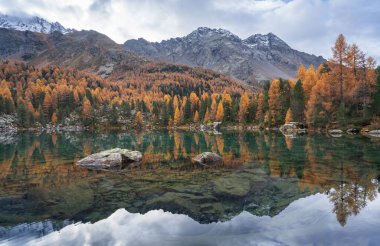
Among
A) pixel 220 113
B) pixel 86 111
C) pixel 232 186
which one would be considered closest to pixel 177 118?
pixel 220 113

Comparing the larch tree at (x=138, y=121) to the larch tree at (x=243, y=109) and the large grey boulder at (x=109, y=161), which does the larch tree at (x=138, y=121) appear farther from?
the large grey boulder at (x=109, y=161)

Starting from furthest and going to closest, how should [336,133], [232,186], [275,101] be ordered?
[275,101] → [336,133] → [232,186]

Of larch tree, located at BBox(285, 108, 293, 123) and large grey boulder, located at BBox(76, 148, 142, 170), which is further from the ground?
larch tree, located at BBox(285, 108, 293, 123)

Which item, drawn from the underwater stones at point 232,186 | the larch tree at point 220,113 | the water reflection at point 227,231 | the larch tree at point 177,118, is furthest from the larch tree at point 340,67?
the larch tree at point 177,118

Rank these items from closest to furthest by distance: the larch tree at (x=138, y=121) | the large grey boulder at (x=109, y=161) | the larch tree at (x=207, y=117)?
1. the large grey boulder at (x=109, y=161)
2. the larch tree at (x=207, y=117)
3. the larch tree at (x=138, y=121)

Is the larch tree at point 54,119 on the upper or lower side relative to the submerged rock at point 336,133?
upper

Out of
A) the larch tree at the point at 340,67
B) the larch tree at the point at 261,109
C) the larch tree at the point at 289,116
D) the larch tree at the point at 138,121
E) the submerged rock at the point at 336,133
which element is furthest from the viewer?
the larch tree at the point at 138,121

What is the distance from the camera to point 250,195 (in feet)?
49.5

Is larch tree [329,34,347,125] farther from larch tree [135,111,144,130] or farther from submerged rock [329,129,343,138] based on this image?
larch tree [135,111,144,130]

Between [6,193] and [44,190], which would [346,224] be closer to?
[44,190]

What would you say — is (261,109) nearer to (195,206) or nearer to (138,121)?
(138,121)

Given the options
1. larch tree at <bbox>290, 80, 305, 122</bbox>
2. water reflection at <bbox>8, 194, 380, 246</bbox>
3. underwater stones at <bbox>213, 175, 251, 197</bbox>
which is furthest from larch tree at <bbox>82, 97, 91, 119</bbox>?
water reflection at <bbox>8, 194, 380, 246</bbox>

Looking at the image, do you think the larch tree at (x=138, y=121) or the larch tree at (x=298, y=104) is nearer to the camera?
the larch tree at (x=298, y=104)

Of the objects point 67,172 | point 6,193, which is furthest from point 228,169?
point 6,193
